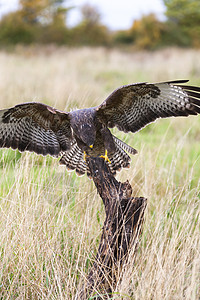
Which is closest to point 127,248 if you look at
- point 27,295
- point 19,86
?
point 27,295

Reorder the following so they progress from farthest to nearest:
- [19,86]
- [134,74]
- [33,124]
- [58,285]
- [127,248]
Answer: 1. [134,74]
2. [19,86]
3. [33,124]
4. [127,248]
5. [58,285]

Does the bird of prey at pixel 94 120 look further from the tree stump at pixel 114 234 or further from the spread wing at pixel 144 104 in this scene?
the tree stump at pixel 114 234

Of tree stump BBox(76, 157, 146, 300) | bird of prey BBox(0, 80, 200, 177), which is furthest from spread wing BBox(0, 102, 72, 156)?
tree stump BBox(76, 157, 146, 300)

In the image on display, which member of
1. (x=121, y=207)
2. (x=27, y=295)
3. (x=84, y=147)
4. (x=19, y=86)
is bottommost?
(x=27, y=295)

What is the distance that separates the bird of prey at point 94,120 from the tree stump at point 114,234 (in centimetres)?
81

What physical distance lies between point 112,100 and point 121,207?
1.16 meters

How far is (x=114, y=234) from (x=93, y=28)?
34.5 metres

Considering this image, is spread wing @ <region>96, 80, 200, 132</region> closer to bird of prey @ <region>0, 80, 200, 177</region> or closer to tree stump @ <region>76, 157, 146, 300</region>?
bird of prey @ <region>0, 80, 200, 177</region>

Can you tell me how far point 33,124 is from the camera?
382cm

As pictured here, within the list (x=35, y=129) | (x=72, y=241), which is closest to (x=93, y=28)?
(x=35, y=129)

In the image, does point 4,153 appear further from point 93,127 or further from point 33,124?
point 93,127

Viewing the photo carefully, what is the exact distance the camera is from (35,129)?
3.87 m

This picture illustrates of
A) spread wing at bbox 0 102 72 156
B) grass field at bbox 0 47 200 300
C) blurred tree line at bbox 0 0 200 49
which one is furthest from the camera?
blurred tree line at bbox 0 0 200 49

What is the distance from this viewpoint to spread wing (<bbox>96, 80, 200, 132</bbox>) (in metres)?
3.45
